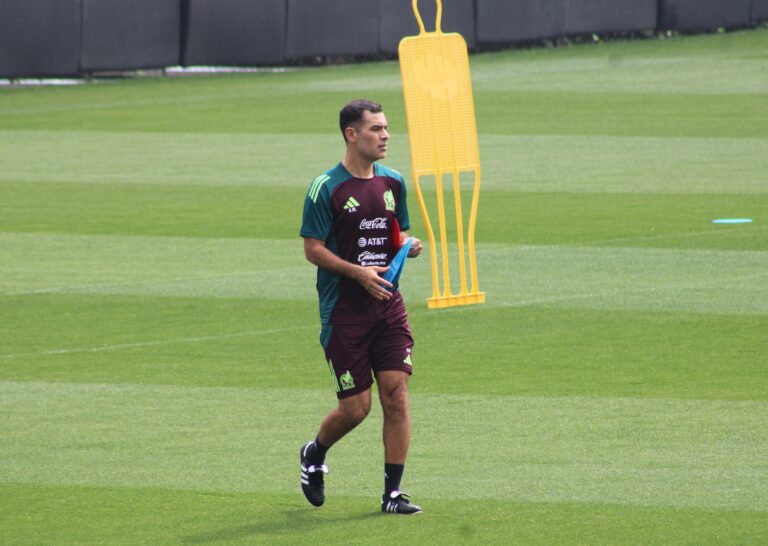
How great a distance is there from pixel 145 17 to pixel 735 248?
19757 millimetres

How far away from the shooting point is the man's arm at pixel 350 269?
876 cm

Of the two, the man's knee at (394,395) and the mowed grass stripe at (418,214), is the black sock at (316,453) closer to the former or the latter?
the man's knee at (394,395)

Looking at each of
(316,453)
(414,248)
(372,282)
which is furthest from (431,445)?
(372,282)

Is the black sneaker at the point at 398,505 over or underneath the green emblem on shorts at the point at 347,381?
underneath

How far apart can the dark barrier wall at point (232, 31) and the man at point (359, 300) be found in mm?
26974

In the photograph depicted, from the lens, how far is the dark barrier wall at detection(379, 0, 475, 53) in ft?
121

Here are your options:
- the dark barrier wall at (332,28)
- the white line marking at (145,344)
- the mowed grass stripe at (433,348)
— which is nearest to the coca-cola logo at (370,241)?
the mowed grass stripe at (433,348)

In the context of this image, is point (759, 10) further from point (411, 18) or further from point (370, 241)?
point (370, 241)

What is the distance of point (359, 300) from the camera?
29.4 feet

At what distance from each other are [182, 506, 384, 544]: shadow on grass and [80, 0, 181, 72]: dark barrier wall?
26.1m

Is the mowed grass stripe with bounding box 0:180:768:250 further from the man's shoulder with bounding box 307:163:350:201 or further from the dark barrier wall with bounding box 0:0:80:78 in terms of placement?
the dark barrier wall with bounding box 0:0:80:78

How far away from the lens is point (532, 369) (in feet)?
40.2

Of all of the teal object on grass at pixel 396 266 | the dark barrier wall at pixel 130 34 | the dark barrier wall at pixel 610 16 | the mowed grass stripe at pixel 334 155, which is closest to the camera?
the teal object on grass at pixel 396 266

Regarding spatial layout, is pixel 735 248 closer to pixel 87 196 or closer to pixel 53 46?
pixel 87 196
